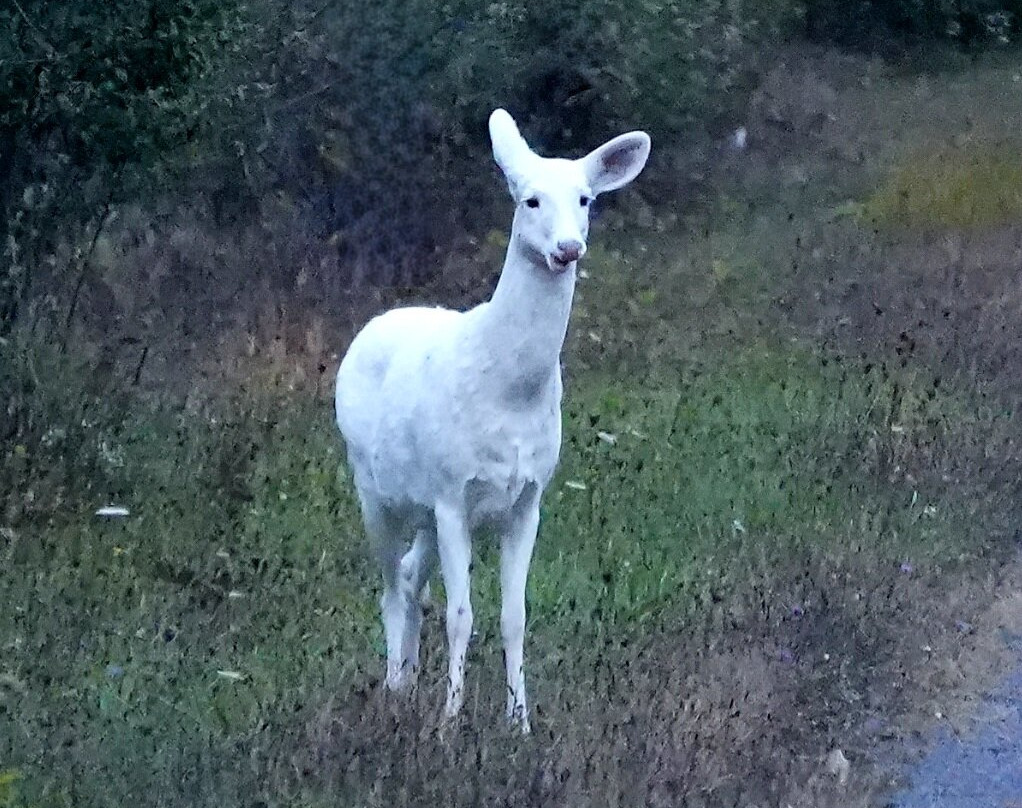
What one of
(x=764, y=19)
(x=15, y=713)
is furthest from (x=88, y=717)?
(x=764, y=19)

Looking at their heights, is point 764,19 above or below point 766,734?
below

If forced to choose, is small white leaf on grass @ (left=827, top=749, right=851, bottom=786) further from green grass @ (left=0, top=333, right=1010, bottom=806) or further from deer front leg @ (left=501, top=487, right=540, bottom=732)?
deer front leg @ (left=501, top=487, right=540, bottom=732)

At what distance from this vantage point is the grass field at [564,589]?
602cm

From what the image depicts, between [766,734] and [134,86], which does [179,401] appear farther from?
[766,734]

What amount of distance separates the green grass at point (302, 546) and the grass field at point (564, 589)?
0.06 feet

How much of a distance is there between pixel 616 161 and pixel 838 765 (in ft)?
7.55

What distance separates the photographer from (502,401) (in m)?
6.41

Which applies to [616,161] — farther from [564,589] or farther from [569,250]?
[564,589]

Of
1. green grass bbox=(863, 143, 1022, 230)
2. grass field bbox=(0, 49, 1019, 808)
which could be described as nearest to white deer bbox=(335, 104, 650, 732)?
grass field bbox=(0, 49, 1019, 808)

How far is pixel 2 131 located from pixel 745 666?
521 centimetres

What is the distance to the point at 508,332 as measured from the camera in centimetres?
636

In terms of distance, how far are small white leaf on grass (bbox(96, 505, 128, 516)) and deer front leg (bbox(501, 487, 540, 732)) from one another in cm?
285

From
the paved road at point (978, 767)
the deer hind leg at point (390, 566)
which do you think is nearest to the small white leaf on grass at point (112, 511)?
the deer hind leg at point (390, 566)

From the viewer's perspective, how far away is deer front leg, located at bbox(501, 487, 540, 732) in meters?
6.70
